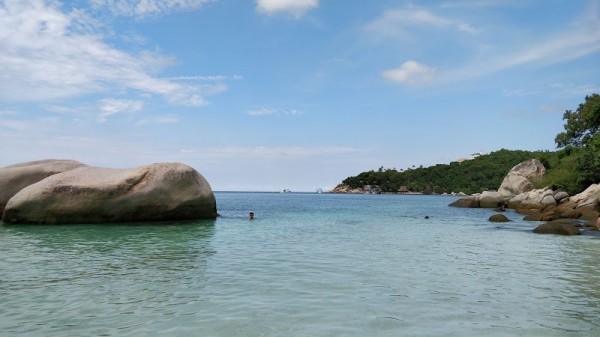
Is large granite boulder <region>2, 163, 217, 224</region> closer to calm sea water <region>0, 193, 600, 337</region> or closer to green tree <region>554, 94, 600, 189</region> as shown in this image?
calm sea water <region>0, 193, 600, 337</region>

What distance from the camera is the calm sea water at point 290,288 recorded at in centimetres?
711

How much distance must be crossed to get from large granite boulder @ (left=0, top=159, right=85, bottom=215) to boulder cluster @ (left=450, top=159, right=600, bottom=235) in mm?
26293

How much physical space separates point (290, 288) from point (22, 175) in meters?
22.5

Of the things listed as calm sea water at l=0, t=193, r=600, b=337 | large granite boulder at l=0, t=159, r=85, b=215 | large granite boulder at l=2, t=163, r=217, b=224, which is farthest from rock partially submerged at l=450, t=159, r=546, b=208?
large granite boulder at l=0, t=159, r=85, b=215

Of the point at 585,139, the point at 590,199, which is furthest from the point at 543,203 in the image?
the point at 585,139

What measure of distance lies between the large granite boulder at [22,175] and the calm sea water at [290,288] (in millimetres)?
9145

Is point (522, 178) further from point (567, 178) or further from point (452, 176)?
point (452, 176)

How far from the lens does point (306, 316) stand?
24.9 ft

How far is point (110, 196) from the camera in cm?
2373

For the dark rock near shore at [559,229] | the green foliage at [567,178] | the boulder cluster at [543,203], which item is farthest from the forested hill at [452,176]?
the dark rock near shore at [559,229]

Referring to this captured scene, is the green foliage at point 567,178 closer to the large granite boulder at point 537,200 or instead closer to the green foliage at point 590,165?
the green foliage at point 590,165

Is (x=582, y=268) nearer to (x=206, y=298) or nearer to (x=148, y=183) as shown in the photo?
(x=206, y=298)

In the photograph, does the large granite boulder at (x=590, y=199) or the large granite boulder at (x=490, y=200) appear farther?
the large granite boulder at (x=490, y=200)

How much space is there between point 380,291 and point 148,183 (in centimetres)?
1789
